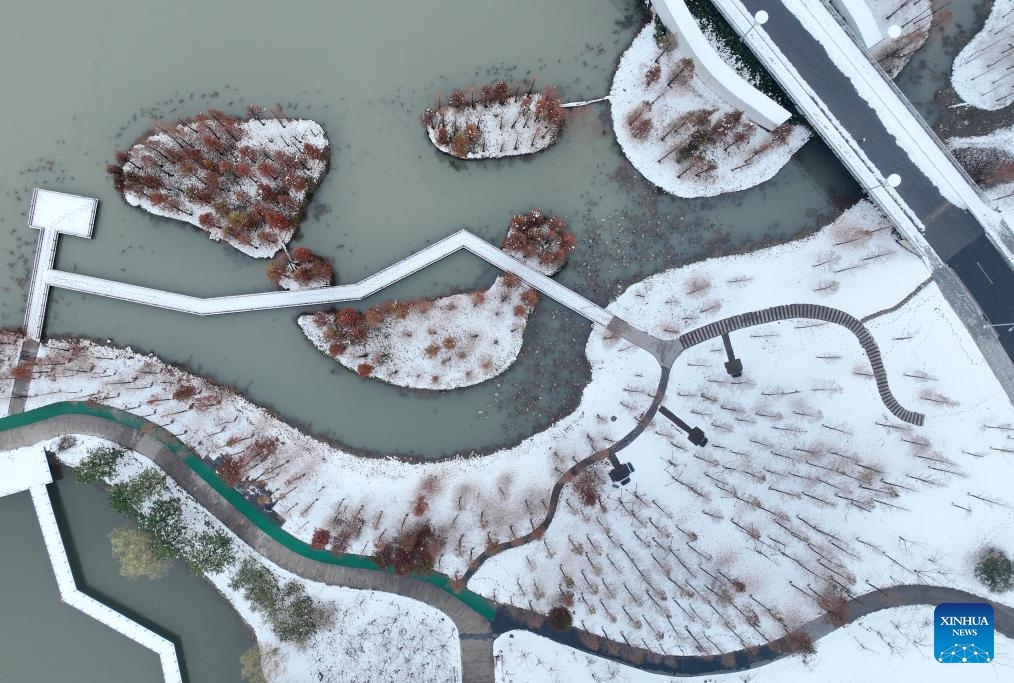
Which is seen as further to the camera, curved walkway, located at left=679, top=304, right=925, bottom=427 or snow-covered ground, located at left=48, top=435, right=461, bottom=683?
snow-covered ground, located at left=48, top=435, right=461, bottom=683

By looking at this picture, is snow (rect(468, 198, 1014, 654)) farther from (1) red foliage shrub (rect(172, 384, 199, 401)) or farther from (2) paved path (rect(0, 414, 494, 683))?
(1) red foliage shrub (rect(172, 384, 199, 401))

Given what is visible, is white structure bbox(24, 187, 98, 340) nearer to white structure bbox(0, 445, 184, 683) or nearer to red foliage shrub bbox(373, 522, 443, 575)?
white structure bbox(0, 445, 184, 683)

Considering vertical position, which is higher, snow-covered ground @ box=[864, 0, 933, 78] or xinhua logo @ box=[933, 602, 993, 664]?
snow-covered ground @ box=[864, 0, 933, 78]

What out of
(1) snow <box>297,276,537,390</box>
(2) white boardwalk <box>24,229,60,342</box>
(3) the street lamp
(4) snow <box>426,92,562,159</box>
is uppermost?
(3) the street lamp

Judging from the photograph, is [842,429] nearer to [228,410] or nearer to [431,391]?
[431,391]

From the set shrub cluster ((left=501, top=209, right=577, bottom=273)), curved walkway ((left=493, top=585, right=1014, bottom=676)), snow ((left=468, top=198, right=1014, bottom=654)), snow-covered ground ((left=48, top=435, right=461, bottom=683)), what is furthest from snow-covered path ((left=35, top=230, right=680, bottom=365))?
curved walkway ((left=493, top=585, right=1014, bottom=676))

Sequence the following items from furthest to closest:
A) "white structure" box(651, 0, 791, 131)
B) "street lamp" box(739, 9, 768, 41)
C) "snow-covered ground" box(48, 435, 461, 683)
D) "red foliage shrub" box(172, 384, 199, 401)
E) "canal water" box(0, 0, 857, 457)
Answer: "canal water" box(0, 0, 857, 457), "red foliage shrub" box(172, 384, 199, 401), "snow-covered ground" box(48, 435, 461, 683), "white structure" box(651, 0, 791, 131), "street lamp" box(739, 9, 768, 41)

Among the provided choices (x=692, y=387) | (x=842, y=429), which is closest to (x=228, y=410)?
(x=692, y=387)

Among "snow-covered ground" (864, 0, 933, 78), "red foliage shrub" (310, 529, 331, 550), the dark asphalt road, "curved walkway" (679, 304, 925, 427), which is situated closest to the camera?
the dark asphalt road

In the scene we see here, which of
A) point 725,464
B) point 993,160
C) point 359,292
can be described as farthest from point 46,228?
point 993,160
